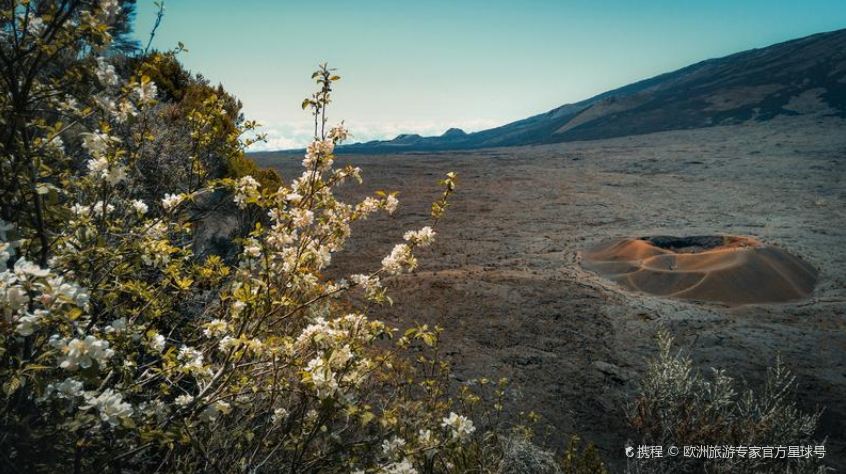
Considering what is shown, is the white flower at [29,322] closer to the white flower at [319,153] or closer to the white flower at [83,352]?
the white flower at [83,352]

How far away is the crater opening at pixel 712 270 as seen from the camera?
7465mm

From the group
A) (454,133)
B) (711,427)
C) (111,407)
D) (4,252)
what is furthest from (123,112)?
(454,133)

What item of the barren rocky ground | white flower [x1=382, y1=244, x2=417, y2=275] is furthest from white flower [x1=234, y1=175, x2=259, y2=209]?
the barren rocky ground

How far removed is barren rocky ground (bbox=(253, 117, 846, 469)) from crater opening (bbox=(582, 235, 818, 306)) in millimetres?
324

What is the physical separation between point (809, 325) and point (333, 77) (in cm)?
752

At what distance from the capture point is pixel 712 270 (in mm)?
7965

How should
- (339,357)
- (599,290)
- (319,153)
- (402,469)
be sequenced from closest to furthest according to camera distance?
(339,357)
(402,469)
(319,153)
(599,290)

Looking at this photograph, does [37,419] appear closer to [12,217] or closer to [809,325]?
[12,217]

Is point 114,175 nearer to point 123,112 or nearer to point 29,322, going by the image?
point 123,112

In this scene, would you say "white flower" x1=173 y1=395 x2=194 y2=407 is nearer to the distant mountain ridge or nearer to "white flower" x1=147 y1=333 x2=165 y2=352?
"white flower" x1=147 y1=333 x2=165 y2=352

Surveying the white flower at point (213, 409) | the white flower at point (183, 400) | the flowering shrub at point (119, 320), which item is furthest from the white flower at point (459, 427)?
the white flower at point (183, 400)

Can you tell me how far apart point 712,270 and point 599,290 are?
6.91 feet

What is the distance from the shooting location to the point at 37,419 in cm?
178

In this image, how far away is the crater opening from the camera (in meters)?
7.46
